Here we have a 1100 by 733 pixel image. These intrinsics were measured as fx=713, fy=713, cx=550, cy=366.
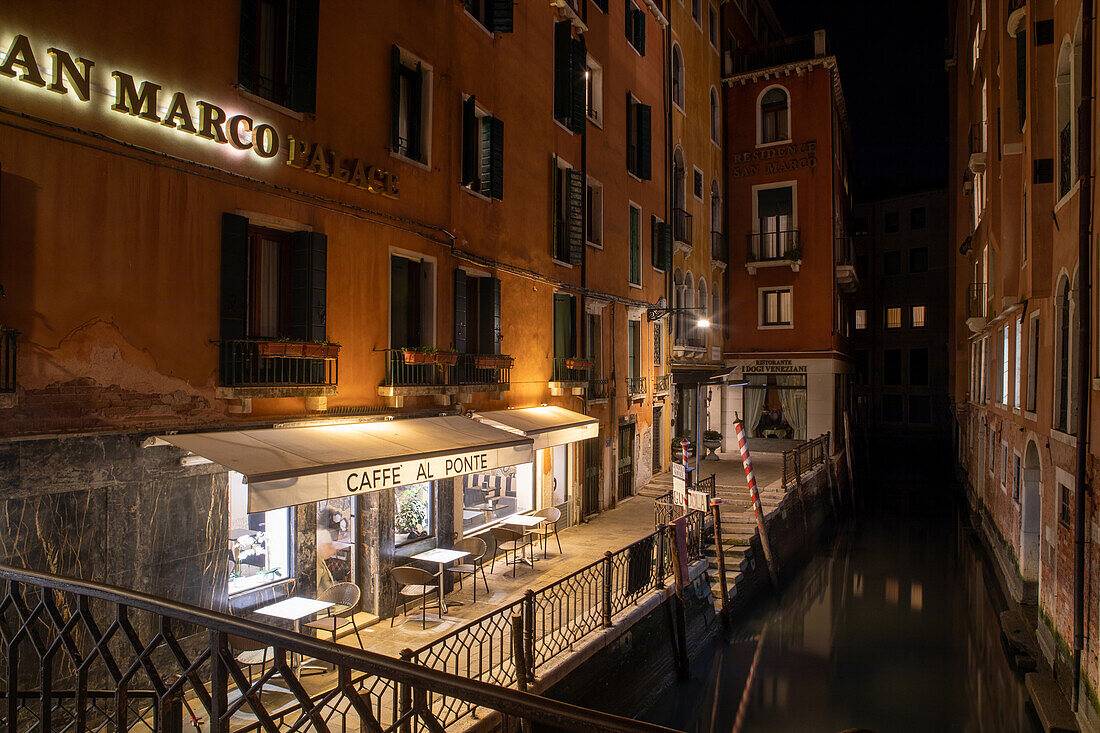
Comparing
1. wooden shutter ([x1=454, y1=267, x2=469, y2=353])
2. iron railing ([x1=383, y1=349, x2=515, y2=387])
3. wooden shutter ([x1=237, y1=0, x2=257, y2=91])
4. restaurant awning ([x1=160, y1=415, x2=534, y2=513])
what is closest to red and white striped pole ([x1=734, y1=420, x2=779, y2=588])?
iron railing ([x1=383, y1=349, x2=515, y2=387])

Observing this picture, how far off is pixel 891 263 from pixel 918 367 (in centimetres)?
677

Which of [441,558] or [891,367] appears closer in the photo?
[441,558]

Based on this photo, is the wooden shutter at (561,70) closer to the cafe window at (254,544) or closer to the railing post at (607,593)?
the railing post at (607,593)

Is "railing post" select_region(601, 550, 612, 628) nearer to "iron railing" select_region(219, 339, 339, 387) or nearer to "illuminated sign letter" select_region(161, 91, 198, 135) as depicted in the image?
"iron railing" select_region(219, 339, 339, 387)

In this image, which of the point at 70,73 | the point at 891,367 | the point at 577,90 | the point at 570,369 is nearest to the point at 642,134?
the point at 577,90

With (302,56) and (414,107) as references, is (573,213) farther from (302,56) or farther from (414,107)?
(302,56)

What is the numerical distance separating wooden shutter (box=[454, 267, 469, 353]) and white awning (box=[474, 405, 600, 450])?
122cm

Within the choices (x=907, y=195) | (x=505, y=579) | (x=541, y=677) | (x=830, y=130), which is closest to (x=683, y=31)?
(x=830, y=130)

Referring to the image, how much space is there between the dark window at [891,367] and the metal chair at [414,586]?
4184cm

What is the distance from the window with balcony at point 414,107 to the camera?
34.5ft

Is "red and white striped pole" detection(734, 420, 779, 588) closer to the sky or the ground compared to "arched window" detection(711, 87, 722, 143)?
closer to the ground

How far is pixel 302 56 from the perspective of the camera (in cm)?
841

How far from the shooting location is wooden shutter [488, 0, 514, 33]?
12.5 metres

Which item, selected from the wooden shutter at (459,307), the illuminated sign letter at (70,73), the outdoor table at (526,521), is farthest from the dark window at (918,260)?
the illuminated sign letter at (70,73)
